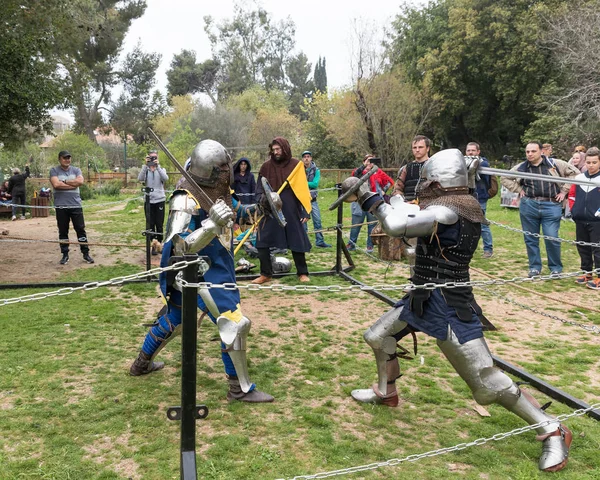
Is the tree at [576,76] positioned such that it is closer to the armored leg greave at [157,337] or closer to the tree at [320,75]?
the armored leg greave at [157,337]

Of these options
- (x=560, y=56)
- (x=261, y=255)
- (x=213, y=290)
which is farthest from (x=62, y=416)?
(x=560, y=56)

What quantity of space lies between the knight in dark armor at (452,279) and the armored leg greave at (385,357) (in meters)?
0.07

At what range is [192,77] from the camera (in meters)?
52.4

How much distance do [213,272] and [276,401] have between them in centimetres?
97

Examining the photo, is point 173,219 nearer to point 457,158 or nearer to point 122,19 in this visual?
point 457,158

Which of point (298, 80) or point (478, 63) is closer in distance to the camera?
point (478, 63)

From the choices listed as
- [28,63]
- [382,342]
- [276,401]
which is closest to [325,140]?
[28,63]

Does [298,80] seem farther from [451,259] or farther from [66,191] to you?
[451,259]

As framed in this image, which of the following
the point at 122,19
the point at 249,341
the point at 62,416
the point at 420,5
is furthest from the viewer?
the point at 122,19

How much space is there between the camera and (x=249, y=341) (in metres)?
4.64

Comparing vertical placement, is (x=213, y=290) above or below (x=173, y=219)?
below

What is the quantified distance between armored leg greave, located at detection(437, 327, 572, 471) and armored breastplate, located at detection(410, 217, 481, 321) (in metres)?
0.17

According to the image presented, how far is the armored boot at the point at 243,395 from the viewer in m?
3.44

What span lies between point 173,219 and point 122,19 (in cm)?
3319
